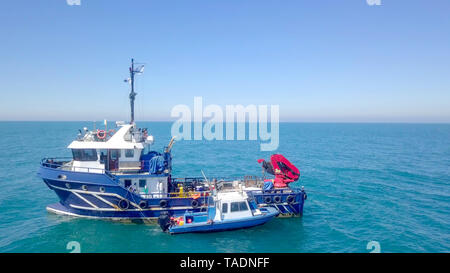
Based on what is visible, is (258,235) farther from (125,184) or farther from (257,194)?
(125,184)

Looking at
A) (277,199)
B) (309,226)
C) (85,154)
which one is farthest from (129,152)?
(309,226)

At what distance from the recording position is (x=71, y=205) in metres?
17.3

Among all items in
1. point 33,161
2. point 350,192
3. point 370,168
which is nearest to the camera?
point 350,192

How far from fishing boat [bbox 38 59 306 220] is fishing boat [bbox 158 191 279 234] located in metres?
0.86

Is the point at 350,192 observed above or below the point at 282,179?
below

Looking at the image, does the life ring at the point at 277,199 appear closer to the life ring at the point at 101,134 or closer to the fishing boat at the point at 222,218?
the fishing boat at the point at 222,218

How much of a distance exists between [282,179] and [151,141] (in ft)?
33.4

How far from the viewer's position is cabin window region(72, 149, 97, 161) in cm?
1695

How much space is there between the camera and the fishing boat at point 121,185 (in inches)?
643

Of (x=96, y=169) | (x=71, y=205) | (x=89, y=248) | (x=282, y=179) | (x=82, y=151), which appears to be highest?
(x=82, y=151)

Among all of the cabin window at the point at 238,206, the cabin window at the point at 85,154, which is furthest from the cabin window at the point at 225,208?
the cabin window at the point at 85,154

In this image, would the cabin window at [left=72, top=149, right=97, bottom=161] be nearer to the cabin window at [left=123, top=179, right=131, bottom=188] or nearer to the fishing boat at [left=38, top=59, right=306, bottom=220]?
the fishing boat at [left=38, top=59, right=306, bottom=220]

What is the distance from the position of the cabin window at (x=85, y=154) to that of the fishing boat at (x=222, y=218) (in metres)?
6.09
